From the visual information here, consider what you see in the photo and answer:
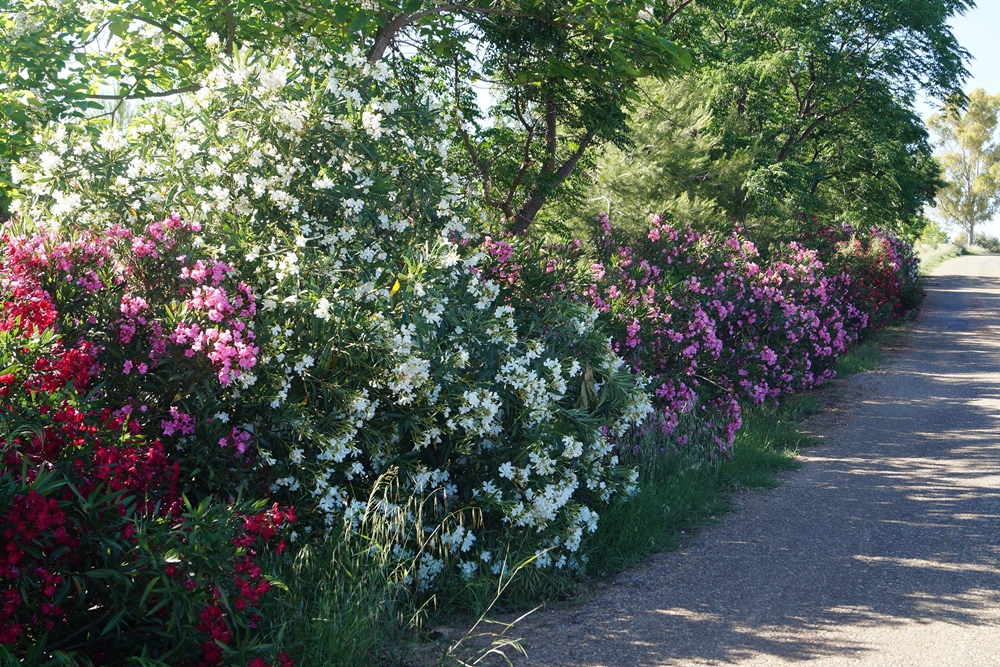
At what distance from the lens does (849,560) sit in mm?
5480

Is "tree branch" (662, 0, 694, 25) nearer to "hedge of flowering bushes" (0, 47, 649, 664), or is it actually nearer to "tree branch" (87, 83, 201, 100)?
"tree branch" (87, 83, 201, 100)

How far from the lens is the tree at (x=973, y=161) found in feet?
235

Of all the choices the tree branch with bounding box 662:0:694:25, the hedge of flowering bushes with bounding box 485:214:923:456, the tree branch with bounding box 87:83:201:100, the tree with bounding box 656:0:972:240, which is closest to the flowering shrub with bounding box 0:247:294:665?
the hedge of flowering bushes with bounding box 485:214:923:456

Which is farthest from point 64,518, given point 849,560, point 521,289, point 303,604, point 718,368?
point 718,368

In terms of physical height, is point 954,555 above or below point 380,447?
below

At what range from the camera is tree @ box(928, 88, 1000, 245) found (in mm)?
71625

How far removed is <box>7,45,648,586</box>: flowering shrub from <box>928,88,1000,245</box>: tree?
75.8 m

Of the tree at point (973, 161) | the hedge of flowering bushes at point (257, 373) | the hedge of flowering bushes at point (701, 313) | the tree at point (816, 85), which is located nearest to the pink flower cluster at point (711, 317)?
the hedge of flowering bushes at point (701, 313)

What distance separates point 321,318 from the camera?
14.9ft

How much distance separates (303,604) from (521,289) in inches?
131

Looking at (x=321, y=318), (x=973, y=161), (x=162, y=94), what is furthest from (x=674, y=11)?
(x=973, y=161)

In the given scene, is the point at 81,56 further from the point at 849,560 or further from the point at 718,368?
the point at 849,560

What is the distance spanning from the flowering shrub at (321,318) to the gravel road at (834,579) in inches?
23.5

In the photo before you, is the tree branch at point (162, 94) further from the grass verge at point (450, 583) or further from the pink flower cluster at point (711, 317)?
the grass verge at point (450, 583)
